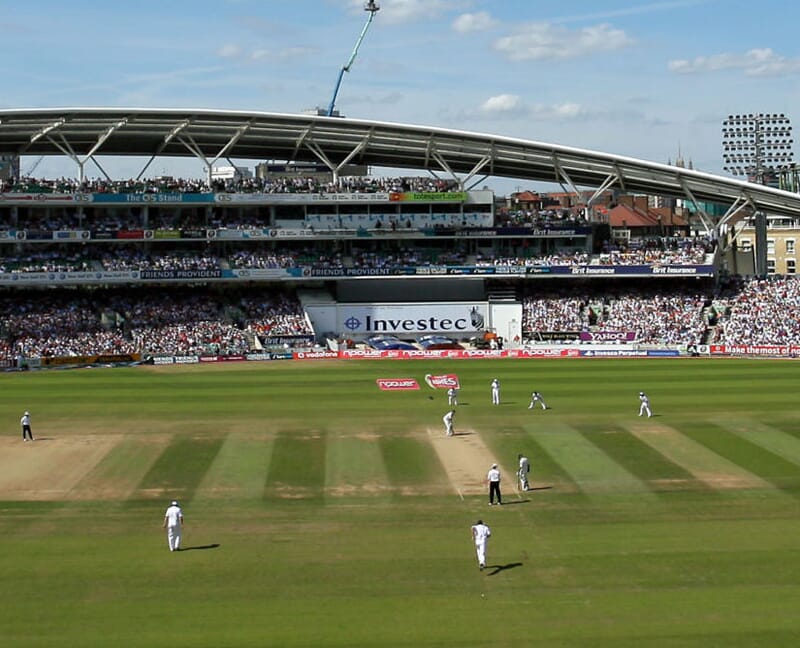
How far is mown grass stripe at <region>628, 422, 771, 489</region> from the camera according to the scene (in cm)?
2581

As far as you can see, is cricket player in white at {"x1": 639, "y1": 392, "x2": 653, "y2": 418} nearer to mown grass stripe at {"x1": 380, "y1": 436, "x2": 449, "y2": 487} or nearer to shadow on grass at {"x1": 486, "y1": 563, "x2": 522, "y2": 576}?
mown grass stripe at {"x1": 380, "y1": 436, "x2": 449, "y2": 487}

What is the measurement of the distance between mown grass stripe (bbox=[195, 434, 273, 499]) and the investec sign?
3091 centimetres

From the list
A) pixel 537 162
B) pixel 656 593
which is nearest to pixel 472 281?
pixel 537 162

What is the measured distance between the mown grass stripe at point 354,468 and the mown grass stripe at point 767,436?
33.4 ft

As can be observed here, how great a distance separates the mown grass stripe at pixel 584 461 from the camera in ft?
83.5

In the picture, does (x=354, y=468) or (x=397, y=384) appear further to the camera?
(x=397, y=384)

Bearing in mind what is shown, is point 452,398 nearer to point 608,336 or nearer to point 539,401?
point 539,401

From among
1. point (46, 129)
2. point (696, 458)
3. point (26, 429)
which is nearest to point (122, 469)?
point (26, 429)

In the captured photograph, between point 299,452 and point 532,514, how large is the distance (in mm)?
8404

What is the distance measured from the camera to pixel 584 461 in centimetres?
2828

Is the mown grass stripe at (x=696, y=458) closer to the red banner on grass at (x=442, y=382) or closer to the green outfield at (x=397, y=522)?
the green outfield at (x=397, y=522)

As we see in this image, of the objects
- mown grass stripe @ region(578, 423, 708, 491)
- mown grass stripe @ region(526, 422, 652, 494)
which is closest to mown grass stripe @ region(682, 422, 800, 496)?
mown grass stripe @ region(578, 423, 708, 491)

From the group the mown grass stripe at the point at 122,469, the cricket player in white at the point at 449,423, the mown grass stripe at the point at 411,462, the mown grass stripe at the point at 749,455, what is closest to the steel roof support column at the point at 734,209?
the mown grass stripe at the point at 749,455

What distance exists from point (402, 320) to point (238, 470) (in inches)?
1419
